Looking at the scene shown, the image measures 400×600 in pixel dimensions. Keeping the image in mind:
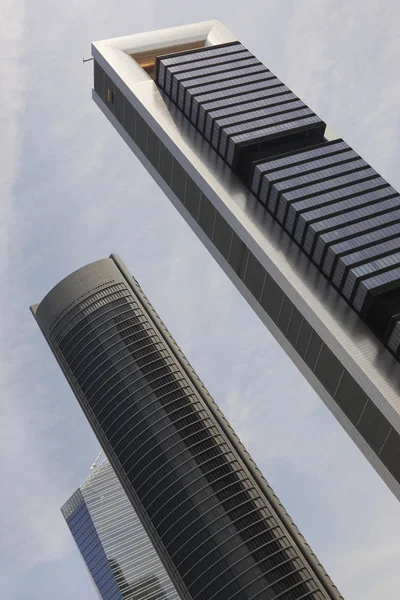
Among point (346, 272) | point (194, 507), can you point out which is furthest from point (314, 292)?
point (194, 507)

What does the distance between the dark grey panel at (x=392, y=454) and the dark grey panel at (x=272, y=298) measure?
93.0ft

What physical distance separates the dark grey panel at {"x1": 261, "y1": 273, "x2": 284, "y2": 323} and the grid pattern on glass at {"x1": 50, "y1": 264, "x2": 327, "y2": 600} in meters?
Answer: 9.97

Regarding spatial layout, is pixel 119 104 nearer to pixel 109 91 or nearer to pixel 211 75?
pixel 109 91

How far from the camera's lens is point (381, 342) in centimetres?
11219

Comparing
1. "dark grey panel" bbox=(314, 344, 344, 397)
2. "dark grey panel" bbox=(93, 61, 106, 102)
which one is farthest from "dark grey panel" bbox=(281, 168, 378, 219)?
"dark grey panel" bbox=(93, 61, 106, 102)

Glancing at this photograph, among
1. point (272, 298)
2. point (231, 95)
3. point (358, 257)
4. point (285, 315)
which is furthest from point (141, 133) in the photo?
point (358, 257)

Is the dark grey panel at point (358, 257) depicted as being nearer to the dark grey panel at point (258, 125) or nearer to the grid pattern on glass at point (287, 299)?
the grid pattern on glass at point (287, 299)

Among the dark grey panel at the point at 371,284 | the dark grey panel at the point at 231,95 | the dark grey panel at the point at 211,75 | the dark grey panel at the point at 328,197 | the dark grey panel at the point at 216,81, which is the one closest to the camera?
the dark grey panel at the point at 371,284

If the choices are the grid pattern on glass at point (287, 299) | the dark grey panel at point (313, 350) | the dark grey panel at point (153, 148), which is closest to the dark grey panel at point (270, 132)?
the grid pattern on glass at point (287, 299)

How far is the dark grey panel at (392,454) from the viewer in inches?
4045

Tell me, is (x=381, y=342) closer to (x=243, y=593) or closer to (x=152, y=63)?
(x=243, y=593)

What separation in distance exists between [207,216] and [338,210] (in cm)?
2473

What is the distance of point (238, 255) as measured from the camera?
441 ft

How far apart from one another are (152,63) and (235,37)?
61.1ft
